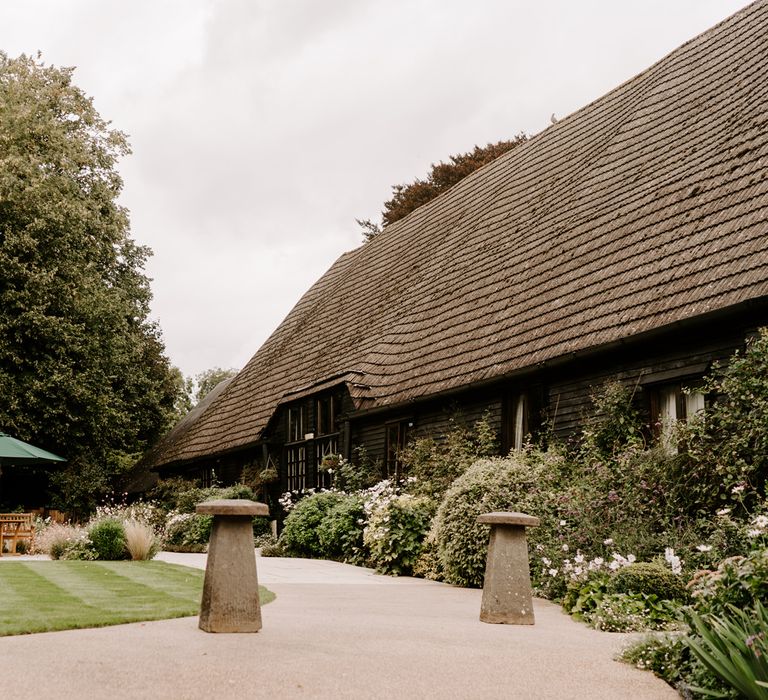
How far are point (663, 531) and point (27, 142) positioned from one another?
78.8ft

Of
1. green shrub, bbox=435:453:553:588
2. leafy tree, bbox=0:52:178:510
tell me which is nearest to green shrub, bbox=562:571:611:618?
green shrub, bbox=435:453:553:588

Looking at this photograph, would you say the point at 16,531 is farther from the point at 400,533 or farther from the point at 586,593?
the point at 586,593

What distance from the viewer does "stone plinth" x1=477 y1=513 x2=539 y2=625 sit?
7.45 meters

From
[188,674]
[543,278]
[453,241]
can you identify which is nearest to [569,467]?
[543,278]

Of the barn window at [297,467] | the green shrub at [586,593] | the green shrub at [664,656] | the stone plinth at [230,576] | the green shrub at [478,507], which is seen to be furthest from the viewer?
the barn window at [297,467]

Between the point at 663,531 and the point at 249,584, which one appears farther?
the point at 663,531

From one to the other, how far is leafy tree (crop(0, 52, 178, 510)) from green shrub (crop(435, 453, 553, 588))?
17990 mm

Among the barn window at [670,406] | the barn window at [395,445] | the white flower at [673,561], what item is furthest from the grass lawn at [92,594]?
the barn window at [670,406]

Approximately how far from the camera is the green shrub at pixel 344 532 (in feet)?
48.2

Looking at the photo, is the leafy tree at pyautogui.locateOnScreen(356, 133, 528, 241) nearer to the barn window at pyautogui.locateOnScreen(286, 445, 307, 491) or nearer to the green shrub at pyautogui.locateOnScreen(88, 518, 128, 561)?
the barn window at pyautogui.locateOnScreen(286, 445, 307, 491)

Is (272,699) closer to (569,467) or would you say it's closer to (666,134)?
(569,467)

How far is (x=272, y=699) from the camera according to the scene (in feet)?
14.9

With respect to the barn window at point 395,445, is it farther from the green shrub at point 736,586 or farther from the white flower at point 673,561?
the green shrub at point 736,586

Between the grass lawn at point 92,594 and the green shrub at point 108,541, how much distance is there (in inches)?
42.8
